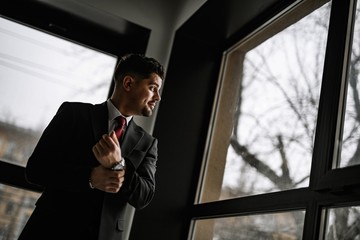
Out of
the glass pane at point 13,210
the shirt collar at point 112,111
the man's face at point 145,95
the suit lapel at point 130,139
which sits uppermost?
the man's face at point 145,95

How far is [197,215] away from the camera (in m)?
2.46

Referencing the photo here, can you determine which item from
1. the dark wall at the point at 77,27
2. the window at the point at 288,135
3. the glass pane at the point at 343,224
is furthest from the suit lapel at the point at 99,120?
the dark wall at the point at 77,27

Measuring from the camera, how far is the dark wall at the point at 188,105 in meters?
2.51

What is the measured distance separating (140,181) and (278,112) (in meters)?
0.85

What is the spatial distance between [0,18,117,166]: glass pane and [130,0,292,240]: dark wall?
47cm

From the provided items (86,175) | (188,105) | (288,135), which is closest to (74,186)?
(86,175)

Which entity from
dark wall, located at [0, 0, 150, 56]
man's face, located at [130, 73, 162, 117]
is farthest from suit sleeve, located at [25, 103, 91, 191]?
dark wall, located at [0, 0, 150, 56]

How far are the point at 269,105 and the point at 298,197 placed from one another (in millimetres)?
608

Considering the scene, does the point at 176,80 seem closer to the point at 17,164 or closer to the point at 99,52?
the point at 99,52

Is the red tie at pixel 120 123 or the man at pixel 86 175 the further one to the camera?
the red tie at pixel 120 123

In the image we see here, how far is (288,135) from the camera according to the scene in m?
2.02

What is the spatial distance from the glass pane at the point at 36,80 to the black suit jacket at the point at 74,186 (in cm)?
107

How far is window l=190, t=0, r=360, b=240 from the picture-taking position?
1641mm

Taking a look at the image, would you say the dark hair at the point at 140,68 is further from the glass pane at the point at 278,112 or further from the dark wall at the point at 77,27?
the dark wall at the point at 77,27
